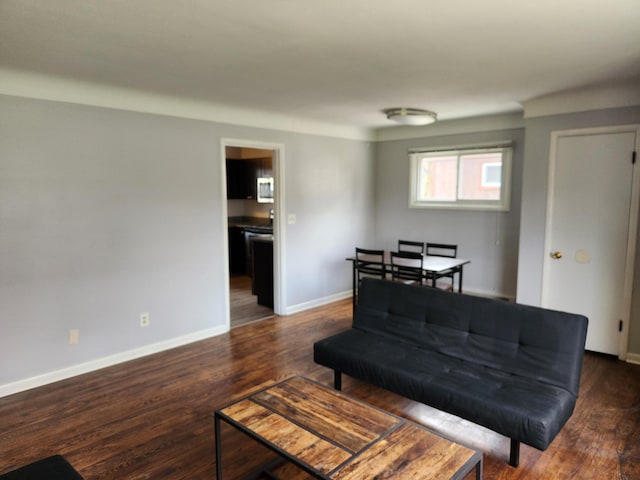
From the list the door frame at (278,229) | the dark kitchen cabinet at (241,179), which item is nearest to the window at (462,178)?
the door frame at (278,229)

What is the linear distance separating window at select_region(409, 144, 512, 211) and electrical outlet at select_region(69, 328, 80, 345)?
431 centimetres

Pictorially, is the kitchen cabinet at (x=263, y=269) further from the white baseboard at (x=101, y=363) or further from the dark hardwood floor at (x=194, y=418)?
the dark hardwood floor at (x=194, y=418)

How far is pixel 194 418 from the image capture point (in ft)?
9.27

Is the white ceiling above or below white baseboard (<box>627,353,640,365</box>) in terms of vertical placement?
above

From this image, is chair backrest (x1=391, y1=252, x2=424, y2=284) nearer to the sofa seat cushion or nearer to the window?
the sofa seat cushion

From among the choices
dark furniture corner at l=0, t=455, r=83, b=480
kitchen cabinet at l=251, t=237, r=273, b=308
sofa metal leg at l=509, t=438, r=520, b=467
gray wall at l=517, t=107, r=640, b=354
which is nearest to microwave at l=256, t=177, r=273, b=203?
kitchen cabinet at l=251, t=237, r=273, b=308

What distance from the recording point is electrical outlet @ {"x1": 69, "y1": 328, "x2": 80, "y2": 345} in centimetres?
346

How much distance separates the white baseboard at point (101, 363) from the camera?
3213 millimetres

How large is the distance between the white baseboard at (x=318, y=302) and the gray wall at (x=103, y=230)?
3.23ft

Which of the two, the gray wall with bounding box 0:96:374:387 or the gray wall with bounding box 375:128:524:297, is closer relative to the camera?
the gray wall with bounding box 0:96:374:387

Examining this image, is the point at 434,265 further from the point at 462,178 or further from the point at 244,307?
the point at 244,307

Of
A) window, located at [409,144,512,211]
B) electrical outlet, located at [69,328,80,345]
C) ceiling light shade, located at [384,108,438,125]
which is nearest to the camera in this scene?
electrical outlet, located at [69,328,80,345]

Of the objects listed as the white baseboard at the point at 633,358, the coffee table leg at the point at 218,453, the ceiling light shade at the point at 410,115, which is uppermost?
the ceiling light shade at the point at 410,115

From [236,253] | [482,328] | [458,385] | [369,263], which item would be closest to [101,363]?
[369,263]
